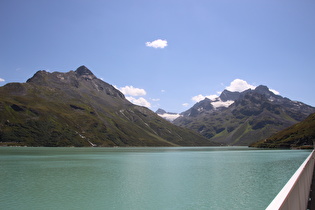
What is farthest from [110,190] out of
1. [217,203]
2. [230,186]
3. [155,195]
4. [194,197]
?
[230,186]

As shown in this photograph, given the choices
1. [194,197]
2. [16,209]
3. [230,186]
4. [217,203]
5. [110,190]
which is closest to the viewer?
[16,209]

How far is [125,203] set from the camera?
40250 millimetres

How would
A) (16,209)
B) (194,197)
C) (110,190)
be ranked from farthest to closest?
(110,190), (194,197), (16,209)

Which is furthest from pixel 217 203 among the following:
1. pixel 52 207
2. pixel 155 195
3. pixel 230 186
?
pixel 52 207

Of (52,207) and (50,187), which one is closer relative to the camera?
(52,207)

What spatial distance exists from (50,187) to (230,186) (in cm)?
3602

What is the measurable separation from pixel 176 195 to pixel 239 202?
1109 centimetres

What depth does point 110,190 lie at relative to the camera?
163 feet

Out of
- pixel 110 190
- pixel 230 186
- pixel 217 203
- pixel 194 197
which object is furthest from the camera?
pixel 230 186

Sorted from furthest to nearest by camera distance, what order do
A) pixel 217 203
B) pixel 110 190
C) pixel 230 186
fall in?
pixel 230 186 → pixel 110 190 → pixel 217 203

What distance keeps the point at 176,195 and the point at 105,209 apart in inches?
566

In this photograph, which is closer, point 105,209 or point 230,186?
point 105,209

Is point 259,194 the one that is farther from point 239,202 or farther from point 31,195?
point 31,195

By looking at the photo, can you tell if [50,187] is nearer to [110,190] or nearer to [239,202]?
[110,190]
